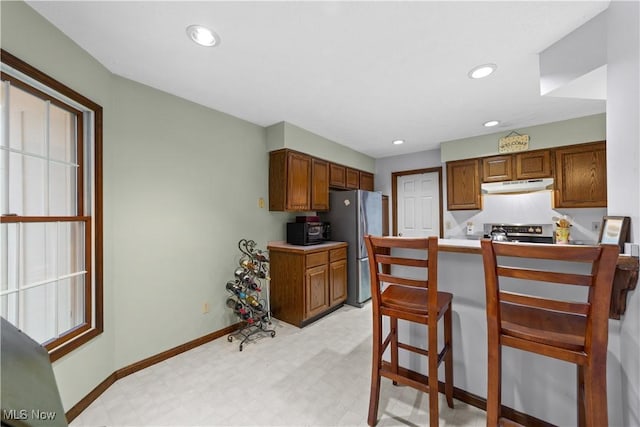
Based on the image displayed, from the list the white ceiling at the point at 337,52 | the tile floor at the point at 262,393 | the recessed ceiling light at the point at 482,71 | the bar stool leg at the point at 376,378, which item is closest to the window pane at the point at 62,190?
the white ceiling at the point at 337,52

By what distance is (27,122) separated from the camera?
1.51 metres

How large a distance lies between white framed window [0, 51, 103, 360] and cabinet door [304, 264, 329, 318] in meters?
→ 1.90

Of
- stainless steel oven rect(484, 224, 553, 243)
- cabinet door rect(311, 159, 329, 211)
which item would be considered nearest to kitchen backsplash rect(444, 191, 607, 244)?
stainless steel oven rect(484, 224, 553, 243)

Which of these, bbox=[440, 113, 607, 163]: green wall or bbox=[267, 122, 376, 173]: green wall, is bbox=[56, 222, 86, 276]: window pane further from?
bbox=[440, 113, 607, 163]: green wall

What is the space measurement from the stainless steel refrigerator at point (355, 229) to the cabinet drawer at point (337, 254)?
0.10 metres

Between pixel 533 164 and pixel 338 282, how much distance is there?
3056 mm

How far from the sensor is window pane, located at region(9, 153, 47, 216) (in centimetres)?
143

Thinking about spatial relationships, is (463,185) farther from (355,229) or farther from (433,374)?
(433,374)

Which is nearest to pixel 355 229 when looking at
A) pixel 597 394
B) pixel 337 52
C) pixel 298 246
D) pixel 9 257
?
pixel 298 246

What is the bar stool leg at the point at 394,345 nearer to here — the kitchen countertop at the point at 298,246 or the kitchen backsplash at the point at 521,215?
the kitchen countertop at the point at 298,246

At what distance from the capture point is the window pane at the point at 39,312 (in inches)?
58.1

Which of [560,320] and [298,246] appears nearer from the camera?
[560,320]

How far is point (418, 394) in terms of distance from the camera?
1.85 meters

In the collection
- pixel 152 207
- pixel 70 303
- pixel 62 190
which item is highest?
pixel 62 190
